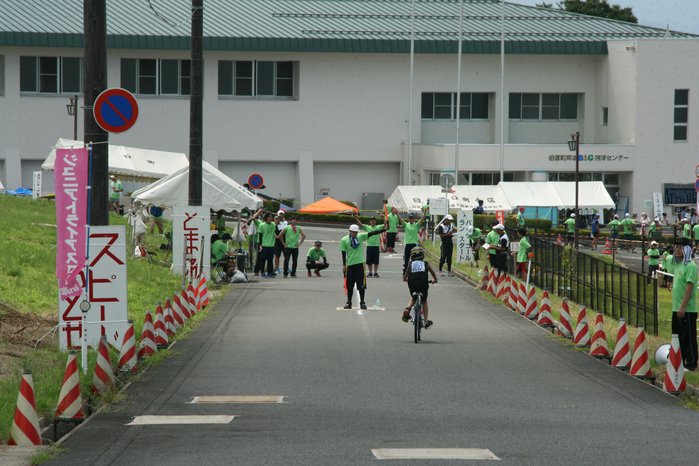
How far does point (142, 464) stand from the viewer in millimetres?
10023

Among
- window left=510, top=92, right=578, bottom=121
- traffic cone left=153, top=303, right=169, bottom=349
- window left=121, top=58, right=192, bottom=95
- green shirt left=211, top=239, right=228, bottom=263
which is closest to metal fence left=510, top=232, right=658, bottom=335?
green shirt left=211, top=239, right=228, bottom=263

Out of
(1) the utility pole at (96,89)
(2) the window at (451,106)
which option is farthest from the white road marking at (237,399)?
(2) the window at (451,106)

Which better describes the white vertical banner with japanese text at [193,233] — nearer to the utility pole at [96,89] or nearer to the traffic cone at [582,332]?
the traffic cone at [582,332]

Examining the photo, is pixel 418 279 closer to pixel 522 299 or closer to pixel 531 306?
pixel 531 306

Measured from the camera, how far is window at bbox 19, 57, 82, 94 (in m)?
63.9

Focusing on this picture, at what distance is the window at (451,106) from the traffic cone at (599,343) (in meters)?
50.8

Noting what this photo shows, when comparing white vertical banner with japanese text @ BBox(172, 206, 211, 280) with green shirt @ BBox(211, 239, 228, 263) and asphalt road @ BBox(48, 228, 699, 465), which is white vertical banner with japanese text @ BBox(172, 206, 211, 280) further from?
green shirt @ BBox(211, 239, 228, 263)

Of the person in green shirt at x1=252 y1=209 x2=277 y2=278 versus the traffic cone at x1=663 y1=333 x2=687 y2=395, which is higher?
the person in green shirt at x1=252 y1=209 x2=277 y2=278

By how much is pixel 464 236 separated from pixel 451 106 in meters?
31.4

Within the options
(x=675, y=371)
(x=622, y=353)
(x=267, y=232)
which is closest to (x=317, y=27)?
(x=267, y=232)

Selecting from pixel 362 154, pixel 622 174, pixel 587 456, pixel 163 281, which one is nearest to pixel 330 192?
pixel 362 154

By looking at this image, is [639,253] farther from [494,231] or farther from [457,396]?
[457,396]

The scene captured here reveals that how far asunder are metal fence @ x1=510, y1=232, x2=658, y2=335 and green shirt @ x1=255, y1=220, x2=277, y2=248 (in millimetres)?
7388

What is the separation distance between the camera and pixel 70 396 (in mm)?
12297
